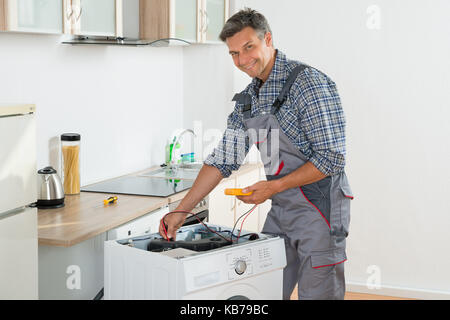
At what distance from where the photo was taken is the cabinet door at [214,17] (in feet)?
12.8

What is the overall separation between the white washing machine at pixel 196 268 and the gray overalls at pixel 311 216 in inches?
4.2

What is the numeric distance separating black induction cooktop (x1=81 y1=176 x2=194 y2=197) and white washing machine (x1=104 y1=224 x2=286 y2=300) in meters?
0.93

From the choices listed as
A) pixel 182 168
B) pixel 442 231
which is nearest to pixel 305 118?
pixel 182 168

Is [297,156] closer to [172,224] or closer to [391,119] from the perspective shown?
[172,224]

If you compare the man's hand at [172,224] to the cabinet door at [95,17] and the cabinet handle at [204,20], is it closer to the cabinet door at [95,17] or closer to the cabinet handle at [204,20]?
the cabinet door at [95,17]

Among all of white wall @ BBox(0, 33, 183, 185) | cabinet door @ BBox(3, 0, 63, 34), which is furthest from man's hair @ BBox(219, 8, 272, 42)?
white wall @ BBox(0, 33, 183, 185)

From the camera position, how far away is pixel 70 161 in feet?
10.00

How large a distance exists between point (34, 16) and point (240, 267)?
1285 mm

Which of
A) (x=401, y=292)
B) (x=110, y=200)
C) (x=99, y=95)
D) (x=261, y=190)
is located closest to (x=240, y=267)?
(x=261, y=190)

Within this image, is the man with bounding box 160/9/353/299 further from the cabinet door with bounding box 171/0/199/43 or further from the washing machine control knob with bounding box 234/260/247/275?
the cabinet door with bounding box 171/0/199/43

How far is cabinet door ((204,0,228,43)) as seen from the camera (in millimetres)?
3895

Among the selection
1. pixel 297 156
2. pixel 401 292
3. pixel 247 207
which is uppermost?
pixel 297 156

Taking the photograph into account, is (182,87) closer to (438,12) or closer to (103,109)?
(103,109)
